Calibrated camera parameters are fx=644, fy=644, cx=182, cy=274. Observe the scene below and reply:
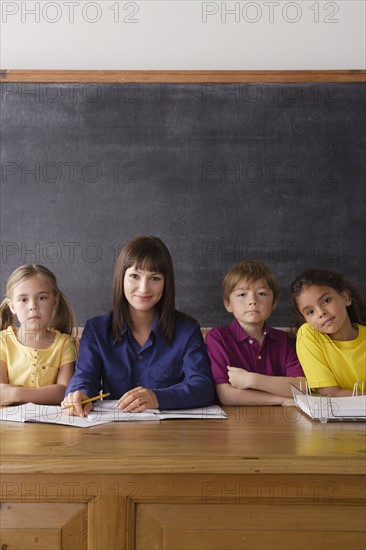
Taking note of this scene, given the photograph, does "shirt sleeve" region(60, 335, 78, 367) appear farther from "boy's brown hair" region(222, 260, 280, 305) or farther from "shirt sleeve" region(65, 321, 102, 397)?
"boy's brown hair" region(222, 260, 280, 305)

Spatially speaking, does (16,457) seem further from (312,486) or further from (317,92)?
(317,92)

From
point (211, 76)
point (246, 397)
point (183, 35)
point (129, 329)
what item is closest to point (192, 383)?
point (246, 397)

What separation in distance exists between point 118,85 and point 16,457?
1.79 metres

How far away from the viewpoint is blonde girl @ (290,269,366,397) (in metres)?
1.96

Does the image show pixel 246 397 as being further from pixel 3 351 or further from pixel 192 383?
pixel 3 351

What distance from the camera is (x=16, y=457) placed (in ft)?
4.03

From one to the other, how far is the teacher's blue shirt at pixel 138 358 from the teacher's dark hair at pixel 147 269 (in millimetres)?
24

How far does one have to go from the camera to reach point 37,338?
2.07m

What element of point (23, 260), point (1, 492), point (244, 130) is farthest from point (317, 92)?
point (1, 492)

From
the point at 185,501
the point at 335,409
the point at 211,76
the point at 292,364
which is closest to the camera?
the point at 185,501

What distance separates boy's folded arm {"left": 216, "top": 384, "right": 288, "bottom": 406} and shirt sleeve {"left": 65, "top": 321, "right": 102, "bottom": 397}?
0.37m

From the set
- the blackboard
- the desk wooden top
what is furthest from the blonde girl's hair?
the desk wooden top

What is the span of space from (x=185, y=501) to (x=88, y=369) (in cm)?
73

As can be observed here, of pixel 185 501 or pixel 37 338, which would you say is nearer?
pixel 185 501
